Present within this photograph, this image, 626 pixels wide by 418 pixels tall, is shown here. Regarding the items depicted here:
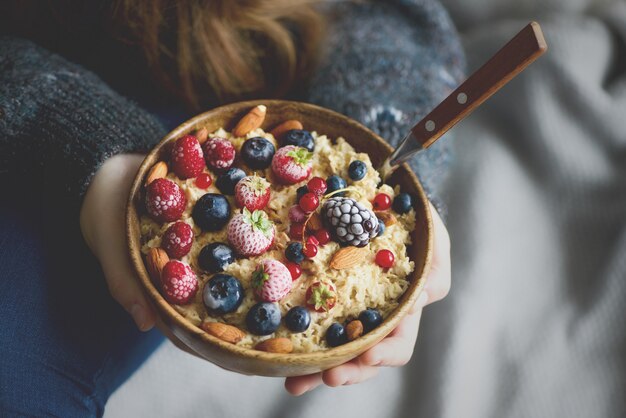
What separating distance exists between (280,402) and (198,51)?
25.1 inches

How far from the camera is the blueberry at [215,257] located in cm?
62

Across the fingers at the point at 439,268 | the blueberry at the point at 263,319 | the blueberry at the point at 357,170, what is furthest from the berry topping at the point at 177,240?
the fingers at the point at 439,268

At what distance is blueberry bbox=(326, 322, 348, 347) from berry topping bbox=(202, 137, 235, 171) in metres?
0.25

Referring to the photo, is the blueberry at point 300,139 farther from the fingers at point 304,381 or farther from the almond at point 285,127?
the fingers at point 304,381

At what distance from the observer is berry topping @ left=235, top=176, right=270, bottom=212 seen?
0.65 meters

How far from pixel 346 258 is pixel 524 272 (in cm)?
56

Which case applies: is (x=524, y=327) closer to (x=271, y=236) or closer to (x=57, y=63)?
(x=271, y=236)

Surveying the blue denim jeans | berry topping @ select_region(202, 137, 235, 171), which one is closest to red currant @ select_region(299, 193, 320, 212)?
berry topping @ select_region(202, 137, 235, 171)

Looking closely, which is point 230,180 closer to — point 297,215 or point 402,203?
point 297,215

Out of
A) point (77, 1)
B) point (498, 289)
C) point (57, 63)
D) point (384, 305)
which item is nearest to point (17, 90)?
point (57, 63)

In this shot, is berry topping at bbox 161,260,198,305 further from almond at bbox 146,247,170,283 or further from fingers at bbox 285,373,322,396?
fingers at bbox 285,373,322,396

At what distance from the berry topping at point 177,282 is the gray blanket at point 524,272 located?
40 centimetres

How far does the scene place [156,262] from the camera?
0.61m

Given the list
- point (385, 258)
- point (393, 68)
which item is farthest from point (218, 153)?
point (393, 68)
